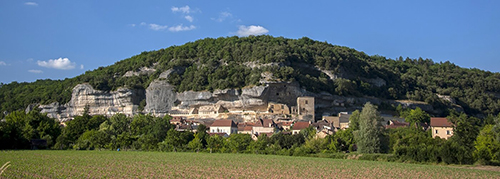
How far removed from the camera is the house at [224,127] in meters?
72.6

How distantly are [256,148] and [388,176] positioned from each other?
2491 centimetres

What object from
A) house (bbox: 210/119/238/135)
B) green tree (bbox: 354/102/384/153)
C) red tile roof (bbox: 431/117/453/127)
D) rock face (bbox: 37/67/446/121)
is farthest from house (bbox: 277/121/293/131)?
green tree (bbox: 354/102/384/153)

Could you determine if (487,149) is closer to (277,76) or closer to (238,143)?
(238,143)

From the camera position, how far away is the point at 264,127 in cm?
7119

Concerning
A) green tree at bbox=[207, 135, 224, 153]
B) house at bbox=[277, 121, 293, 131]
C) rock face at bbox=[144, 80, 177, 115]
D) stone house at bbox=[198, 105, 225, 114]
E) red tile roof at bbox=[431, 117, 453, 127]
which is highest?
rock face at bbox=[144, 80, 177, 115]

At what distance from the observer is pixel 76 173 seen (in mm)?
24031

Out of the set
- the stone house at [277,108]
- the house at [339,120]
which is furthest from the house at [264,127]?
the house at [339,120]

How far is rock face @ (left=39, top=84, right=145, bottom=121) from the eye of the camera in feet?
321

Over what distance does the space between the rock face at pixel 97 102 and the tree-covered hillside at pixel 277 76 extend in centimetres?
188

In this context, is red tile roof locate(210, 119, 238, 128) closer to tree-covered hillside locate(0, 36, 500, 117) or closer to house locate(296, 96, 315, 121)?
tree-covered hillside locate(0, 36, 500, 117)

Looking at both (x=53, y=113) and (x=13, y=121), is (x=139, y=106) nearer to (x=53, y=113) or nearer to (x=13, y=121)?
(x=53, y=113)

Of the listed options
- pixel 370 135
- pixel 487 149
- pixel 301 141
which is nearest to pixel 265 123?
pixel 301 141

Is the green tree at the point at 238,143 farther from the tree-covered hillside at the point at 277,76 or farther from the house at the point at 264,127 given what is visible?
the tree-covered hillside at the point at 277,76

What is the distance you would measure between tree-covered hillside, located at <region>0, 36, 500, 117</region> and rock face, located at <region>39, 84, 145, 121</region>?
1880 mm
